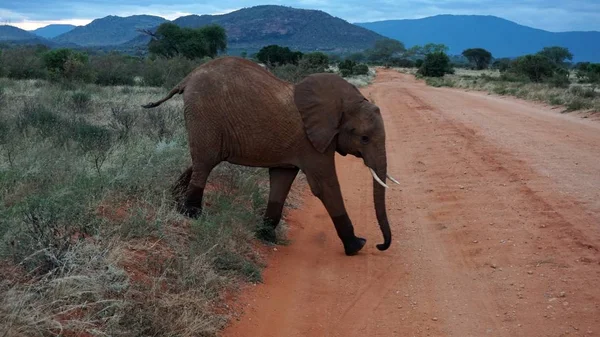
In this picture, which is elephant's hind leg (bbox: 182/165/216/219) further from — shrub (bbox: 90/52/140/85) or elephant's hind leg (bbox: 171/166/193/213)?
shrub (bbox: 90/52/140/85)

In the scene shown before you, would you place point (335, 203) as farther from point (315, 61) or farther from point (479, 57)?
point (479, 57)

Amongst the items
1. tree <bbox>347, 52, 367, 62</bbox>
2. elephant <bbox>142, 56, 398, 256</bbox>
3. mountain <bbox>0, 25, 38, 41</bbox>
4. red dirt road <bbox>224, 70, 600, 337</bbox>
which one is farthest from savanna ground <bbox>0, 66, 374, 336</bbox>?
mountain <bbox>0, 25, 38, 41</bbox>

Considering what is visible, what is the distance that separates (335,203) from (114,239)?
8.53 feet

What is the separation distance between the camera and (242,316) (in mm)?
5070

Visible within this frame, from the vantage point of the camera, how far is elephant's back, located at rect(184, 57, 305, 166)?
21.9 feet

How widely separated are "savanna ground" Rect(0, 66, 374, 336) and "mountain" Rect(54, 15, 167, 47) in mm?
151299

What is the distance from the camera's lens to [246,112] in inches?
263

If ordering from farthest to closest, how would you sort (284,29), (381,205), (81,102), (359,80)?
(284,29)
(359,80)
(81,102)
(381,205)

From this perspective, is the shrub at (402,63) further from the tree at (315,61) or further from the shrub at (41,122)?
the shrub at (41,122)

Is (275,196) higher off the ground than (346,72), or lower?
higher

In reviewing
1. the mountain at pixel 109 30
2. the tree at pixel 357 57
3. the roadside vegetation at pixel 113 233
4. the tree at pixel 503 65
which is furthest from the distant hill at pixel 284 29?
the roadside vegetation at pixel 113 233

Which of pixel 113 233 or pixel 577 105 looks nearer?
pixel 113 233

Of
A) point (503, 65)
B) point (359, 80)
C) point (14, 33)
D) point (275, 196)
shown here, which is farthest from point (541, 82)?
point (14, 33)

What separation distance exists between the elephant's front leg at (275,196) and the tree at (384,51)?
345 ft
